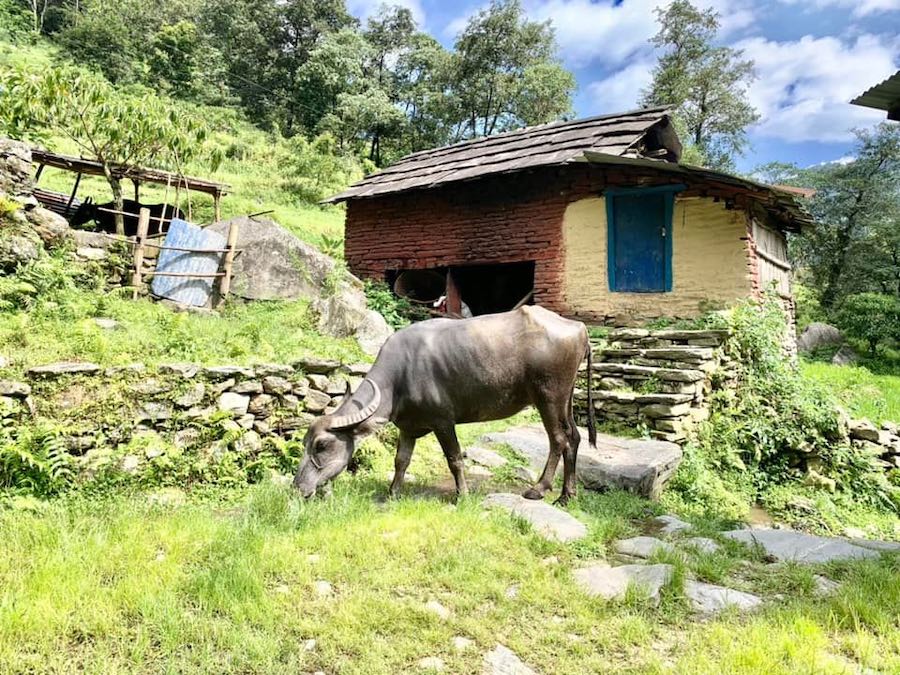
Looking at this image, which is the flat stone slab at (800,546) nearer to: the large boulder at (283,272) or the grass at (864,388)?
the large boulder at (283,272)

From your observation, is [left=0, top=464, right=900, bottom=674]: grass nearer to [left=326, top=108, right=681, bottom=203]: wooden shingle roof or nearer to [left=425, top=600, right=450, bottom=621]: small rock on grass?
[left=425, top=600, right=450, bottom=621]: small rock on grass

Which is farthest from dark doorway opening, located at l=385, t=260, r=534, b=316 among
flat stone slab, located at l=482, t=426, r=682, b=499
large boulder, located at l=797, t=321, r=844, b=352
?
large boulder, located at l=797, t=321, r=844, b=352

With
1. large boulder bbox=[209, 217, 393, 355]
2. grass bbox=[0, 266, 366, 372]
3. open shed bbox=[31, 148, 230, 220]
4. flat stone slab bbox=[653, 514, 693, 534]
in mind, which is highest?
open shed bbox=[31, 148, 230, 220]

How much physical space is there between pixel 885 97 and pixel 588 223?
22.2 ft

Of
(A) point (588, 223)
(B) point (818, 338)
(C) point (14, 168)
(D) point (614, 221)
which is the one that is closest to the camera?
(C) point (14, 168)

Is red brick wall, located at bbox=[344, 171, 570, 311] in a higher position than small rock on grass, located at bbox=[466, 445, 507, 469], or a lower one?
higher

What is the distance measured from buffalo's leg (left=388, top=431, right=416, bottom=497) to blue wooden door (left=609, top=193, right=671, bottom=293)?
6.92m

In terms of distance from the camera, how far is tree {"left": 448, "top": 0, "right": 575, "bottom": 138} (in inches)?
1308

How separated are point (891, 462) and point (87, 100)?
15.2 m

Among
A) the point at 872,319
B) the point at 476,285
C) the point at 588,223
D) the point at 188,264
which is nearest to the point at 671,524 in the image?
the point at 588,223

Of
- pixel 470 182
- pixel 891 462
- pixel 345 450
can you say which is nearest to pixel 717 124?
pixel 470 182

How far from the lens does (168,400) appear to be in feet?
17.1

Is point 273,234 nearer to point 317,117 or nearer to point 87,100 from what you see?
point 87,100

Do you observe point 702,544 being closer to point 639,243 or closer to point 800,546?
point 800,546
